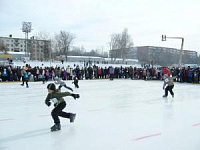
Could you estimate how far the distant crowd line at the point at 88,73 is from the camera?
20066 mm

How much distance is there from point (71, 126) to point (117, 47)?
7039cm

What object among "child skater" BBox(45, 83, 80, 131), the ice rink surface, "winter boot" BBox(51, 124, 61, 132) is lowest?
the ice rink surface

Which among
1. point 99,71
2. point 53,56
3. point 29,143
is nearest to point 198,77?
point 99,71

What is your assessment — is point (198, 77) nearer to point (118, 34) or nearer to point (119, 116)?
point (119, 116)

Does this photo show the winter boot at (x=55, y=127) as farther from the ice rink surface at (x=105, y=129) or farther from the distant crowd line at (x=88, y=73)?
the distant crowd line at (x=88, y=73)

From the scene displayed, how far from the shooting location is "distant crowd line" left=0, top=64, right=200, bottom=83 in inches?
790

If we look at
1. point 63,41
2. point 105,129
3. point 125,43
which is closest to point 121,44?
point 125,43

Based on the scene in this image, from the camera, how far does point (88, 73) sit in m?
24.1

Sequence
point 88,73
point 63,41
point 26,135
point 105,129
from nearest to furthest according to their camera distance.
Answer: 1. point 26,135
2. point 105,129
3. point 88,73
4. point 63,41

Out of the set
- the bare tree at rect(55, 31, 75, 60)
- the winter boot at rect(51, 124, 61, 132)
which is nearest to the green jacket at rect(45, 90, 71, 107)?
the winter boot at rect(51, 124, 61, 132)

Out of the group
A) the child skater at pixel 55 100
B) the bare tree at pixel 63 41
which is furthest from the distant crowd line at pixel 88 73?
the bare tree at pixel 63 41

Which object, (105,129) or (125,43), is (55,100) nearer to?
(105,129)

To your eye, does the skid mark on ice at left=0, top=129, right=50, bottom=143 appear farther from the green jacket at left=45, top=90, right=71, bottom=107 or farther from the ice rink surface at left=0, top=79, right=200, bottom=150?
the green jacket at left=45, top=90, right=71, bottom=107

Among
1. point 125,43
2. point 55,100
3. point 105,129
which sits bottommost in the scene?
point 105,129
